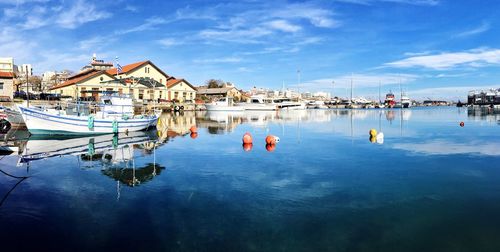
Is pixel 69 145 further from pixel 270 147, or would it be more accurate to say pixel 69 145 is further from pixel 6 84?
pixel 6 84

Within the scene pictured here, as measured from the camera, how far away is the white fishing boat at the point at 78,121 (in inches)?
1093

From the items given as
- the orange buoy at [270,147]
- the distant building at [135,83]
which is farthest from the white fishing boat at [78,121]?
the distant building at [135,83]

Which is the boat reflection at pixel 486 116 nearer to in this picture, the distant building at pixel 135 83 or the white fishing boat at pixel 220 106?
the white fishing boat at pixel 220 106

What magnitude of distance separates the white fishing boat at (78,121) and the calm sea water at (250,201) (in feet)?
28.0

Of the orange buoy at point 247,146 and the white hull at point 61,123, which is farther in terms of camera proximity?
the white hull at point 61,123

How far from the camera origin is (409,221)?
9.34 metres

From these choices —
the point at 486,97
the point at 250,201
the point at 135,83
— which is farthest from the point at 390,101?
the point at 250,201

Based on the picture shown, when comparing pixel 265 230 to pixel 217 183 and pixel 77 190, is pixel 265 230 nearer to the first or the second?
pixel 217 183

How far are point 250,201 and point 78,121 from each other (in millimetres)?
22904

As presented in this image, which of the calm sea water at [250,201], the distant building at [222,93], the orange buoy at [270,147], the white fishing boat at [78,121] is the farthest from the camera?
the distant building at [222,93]

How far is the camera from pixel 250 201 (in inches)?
439

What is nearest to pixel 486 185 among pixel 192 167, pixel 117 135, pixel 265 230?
pixel 265 230

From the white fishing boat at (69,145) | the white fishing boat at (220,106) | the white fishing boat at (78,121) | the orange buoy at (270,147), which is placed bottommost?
the orange buoy at (270,147)

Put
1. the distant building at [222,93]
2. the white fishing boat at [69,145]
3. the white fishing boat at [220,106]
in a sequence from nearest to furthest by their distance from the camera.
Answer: the white fishing boat at [69,145]
the white fishing boat at [220,106]
the distant building at [222,93]
